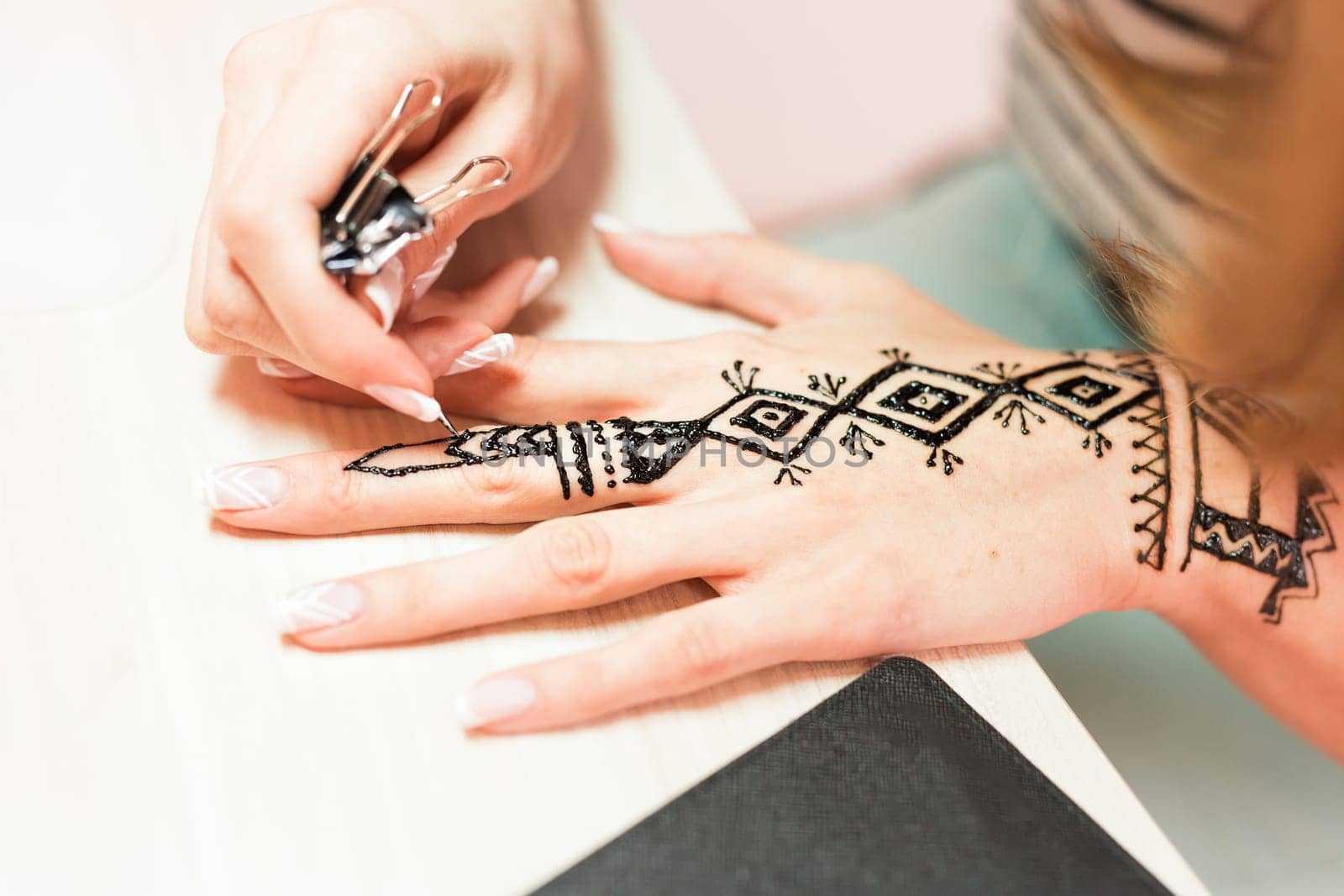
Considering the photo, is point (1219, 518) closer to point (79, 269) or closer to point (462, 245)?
point (462, 245)

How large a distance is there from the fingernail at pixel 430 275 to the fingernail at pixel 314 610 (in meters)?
0.27

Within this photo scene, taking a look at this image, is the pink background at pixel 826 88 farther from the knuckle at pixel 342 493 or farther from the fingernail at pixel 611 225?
the knuckle at pixel 342 493

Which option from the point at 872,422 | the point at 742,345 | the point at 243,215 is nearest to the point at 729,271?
the point at 742,345

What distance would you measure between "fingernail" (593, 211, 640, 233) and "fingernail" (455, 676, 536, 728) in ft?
1.51

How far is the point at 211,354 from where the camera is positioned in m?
0.77

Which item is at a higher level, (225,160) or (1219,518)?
(225,160)

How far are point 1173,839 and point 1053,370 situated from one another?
1.53ft

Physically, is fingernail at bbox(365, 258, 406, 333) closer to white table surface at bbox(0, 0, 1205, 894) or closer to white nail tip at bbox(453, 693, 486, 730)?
white table surface at bbox(0, 0, 1205, 894)

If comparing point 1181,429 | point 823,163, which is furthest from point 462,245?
point 823,163

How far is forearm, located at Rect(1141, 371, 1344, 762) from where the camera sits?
31.0 inches

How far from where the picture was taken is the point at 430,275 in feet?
2.58

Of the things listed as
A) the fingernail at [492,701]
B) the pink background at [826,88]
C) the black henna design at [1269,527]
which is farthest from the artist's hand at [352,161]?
the pink background at [826,88]

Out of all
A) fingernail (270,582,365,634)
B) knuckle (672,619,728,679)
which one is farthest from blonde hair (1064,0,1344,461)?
fingernail (270,582,365,634)

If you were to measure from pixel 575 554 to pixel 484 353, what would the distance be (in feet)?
0.65
